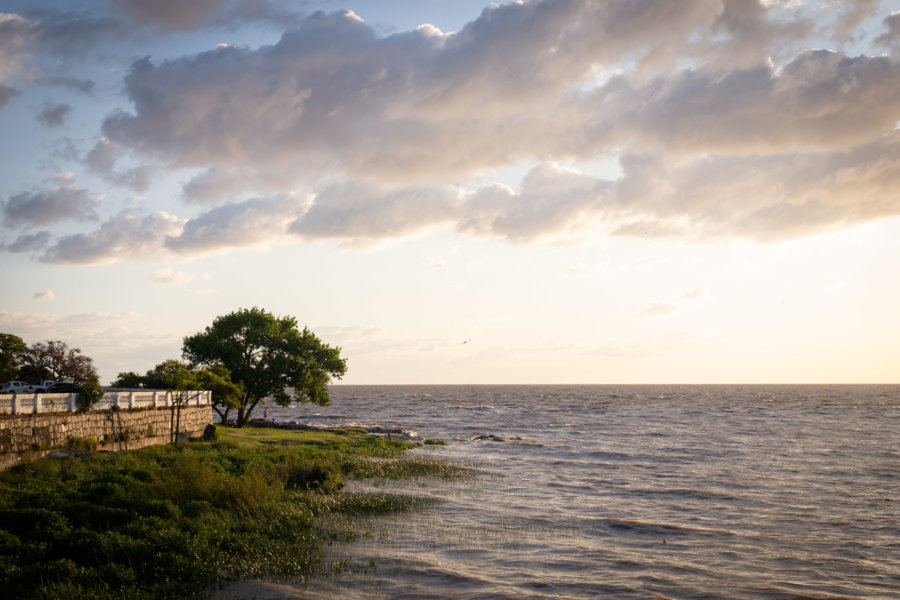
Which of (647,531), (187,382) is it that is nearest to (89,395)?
(187,382)

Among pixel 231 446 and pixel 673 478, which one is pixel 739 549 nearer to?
pixel 673 478

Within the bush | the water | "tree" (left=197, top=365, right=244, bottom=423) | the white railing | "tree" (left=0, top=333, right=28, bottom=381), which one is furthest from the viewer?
"tree" (left=0, top=333, right=28, bottom=381)

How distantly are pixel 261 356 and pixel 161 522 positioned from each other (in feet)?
128

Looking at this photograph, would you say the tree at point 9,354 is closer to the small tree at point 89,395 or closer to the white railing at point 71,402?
the white railing at point 71,402

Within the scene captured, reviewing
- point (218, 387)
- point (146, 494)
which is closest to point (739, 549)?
point (146, 494)

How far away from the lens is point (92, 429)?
28.0m

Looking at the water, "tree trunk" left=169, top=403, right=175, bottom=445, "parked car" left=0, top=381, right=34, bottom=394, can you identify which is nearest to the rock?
the water

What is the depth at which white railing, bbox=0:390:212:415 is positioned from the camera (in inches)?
930

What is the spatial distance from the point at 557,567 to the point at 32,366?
73159 millimetres

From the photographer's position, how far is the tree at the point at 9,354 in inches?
2377

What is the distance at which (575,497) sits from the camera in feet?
89.7

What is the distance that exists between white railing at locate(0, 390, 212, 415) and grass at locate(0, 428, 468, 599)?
2.57 m

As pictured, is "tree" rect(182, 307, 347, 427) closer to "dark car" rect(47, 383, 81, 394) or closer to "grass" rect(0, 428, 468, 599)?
"dark car" rect(47, 383, 81, 394)

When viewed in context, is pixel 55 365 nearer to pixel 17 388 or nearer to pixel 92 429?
pixel 17 388
